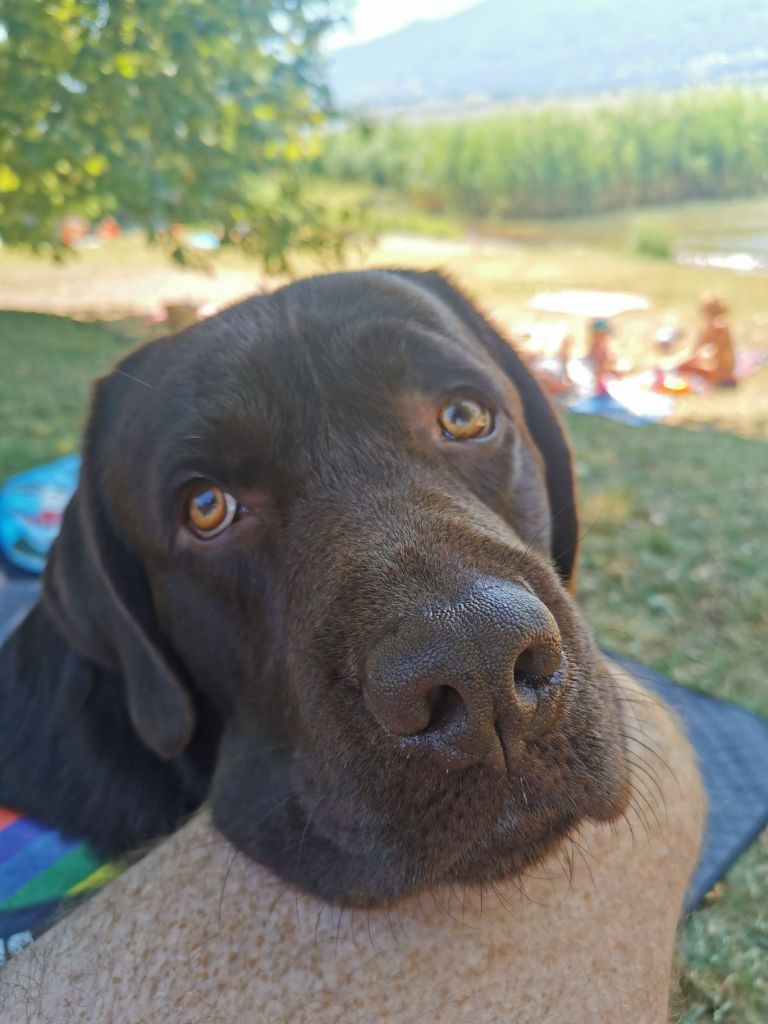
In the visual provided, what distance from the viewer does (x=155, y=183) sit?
6.22m

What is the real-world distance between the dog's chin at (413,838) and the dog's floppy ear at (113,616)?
1.16ft

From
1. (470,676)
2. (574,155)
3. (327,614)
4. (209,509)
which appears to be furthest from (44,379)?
(574,155)

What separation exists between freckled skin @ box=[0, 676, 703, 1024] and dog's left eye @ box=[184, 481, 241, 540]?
0.67 meters

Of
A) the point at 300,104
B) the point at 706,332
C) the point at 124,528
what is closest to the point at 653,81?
the point at 706,332

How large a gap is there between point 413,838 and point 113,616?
3.30ft

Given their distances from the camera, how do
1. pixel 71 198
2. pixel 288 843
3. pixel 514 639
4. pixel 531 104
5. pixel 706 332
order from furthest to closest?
1. pixel 531 104
2. pixel 706 332
3. pixel 71 198
4. pixel 288 843
5. pixel 514 639

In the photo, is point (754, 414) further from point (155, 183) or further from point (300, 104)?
point (155, 183)

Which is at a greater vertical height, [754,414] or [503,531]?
[503,531]

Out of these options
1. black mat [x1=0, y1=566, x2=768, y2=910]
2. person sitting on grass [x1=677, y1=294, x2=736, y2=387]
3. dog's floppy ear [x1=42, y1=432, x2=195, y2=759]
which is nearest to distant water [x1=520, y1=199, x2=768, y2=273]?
person sitting on grass [x1=677, y1=294, x2=736, y2=387]

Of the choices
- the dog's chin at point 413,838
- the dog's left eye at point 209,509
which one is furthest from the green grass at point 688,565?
the dog's left eye at point 209,509

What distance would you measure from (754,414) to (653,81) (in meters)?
3.25

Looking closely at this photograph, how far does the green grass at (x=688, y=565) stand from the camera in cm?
234

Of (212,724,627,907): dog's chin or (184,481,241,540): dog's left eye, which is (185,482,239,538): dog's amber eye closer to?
(184,481,241,540): dog's left eye

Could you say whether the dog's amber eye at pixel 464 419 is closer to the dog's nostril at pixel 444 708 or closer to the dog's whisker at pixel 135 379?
the dog's whisker at pixel 135 379
